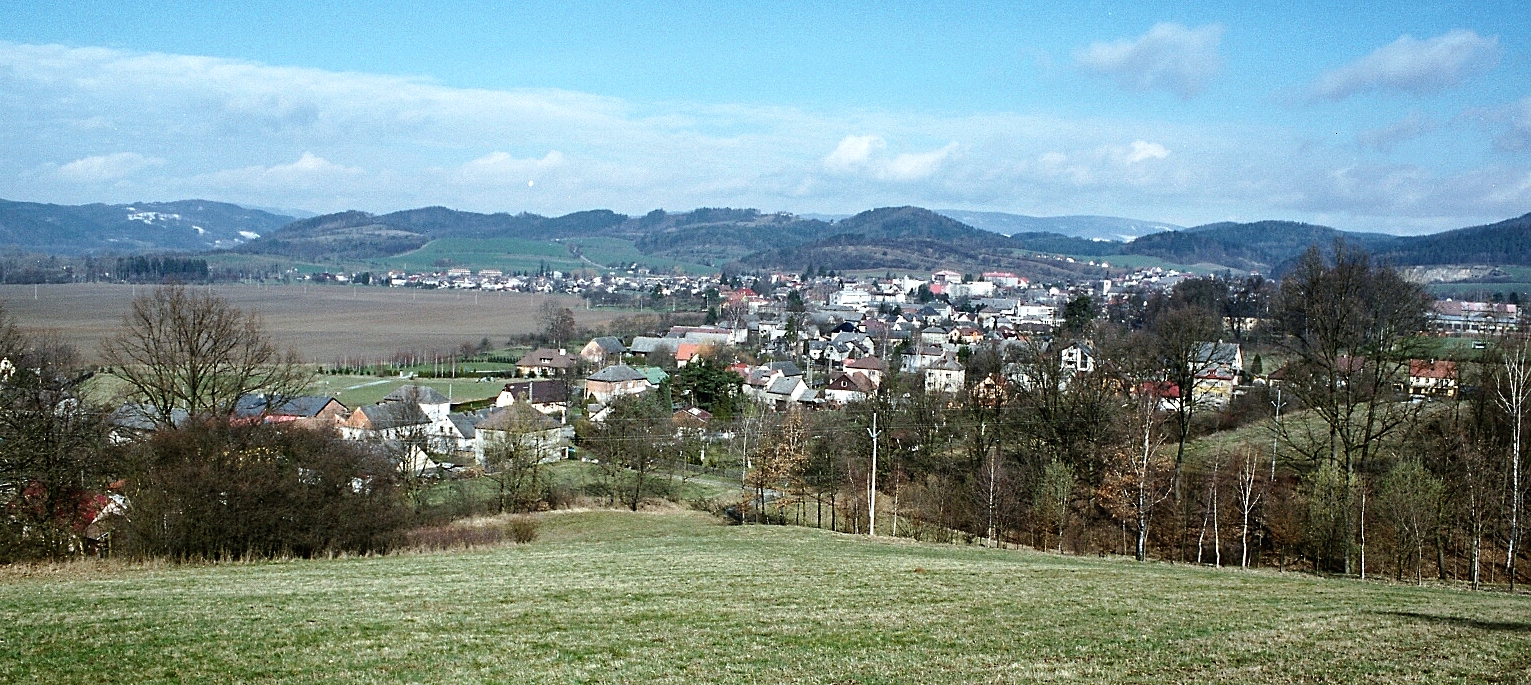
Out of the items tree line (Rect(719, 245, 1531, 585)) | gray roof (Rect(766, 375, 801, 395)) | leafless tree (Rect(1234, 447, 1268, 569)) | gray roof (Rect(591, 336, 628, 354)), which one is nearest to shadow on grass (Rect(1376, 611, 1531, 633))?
tree line (Rect(719, 245, 1531, 585))

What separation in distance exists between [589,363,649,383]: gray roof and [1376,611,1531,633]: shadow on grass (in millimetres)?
53414

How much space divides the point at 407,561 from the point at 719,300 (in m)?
114

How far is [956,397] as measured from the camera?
36.7 meters

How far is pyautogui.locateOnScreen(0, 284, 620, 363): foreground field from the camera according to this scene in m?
71.9

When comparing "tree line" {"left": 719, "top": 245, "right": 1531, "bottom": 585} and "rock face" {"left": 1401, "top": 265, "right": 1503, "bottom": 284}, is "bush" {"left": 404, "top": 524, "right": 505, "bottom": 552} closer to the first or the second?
"tree line" {"left": 719, "top": 245, "right": 1531, "bottom": 585}

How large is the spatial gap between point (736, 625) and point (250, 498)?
11.2 metres

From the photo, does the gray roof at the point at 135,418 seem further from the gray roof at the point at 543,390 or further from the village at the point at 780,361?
the gray roof at the point at 543,390

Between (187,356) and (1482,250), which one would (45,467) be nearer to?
(187,356)

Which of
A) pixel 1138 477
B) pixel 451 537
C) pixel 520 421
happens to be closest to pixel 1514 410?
pixel 1138 477

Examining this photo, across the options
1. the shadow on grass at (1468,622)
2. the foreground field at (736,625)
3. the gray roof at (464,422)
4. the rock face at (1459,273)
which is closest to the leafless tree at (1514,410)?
the foreground field at (736,625)

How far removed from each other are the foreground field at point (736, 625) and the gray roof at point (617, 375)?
45.8 m

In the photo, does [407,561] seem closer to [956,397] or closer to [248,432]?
[248,432]

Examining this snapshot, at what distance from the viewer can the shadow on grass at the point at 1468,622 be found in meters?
10.3

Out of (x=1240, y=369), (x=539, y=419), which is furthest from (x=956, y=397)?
(x=1240, y=369)
